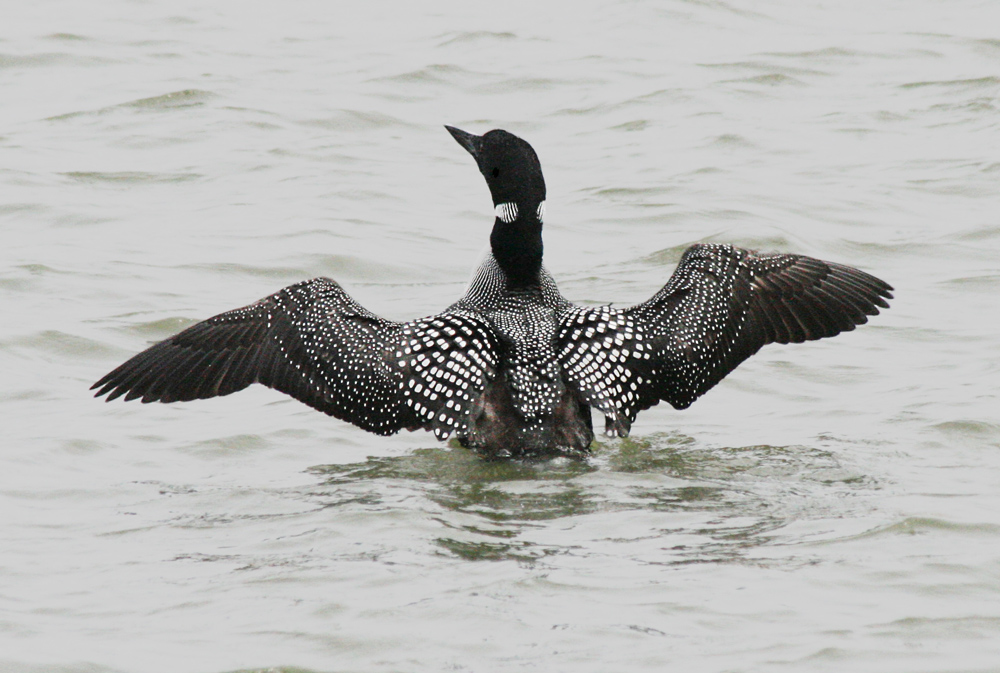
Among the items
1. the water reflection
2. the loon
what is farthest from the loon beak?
the water reflection

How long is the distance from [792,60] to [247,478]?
27.1 ft

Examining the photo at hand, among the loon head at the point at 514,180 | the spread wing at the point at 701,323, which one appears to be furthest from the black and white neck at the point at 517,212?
the spread wing at the point at 701,323

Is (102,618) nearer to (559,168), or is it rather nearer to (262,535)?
(262,535)

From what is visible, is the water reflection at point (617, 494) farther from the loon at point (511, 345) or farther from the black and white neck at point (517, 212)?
the black and white neck at point (517, 212)

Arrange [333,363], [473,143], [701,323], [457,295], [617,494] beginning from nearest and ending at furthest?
[617,494] → [333,363] → [701,323] → [473,143] → [457,295]

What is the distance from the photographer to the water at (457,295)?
184 inches

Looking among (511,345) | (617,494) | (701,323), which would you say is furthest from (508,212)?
(617,494)

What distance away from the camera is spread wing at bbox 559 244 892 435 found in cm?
627

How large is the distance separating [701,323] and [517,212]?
0.89 m

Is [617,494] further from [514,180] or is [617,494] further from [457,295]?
[457,295]

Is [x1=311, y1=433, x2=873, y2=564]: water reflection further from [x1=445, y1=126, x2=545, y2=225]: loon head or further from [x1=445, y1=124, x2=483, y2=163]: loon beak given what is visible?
[x1=445, y1=124, x2=483, y2=163]: loon beak

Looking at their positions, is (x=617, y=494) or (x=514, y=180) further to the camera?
(x=514, y=180)

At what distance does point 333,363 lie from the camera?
622cm

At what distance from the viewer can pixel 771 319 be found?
21.7 feet
